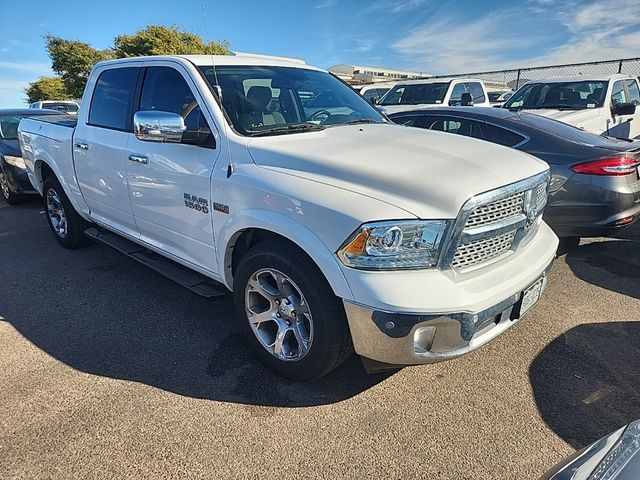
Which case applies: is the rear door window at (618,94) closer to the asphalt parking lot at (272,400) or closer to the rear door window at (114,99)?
the asphalt parking lot at (272,400)

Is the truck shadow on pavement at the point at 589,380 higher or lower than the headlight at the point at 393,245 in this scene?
lower

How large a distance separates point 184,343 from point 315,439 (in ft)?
4.41

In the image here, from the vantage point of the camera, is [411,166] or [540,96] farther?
[540,96]

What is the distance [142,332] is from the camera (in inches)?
133

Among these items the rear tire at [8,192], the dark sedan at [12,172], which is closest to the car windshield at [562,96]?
the dark sedan at [12,172]

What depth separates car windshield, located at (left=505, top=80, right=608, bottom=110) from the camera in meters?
8.02

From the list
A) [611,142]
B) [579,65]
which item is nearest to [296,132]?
[611,142]

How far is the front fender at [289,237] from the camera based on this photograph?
7.30ft

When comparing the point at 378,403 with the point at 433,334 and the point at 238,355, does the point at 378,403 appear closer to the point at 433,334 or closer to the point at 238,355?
the point at 433,334

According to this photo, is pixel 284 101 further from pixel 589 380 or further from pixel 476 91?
pixel 476 91

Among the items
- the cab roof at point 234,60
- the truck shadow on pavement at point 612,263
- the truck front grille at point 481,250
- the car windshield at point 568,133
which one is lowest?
the truck shadow on pavement at point 612,263

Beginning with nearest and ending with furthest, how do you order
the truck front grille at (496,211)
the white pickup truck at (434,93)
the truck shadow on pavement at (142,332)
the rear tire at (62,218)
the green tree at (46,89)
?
the truck front grille at (496,211) → the truck shadow on pavement at (142,332) → the rear tire at (62,218) → the white pickup truck at (434,93) → the green tree at (46,89)

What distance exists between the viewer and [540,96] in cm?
874

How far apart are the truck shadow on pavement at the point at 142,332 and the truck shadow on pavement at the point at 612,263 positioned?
2.65 metres
